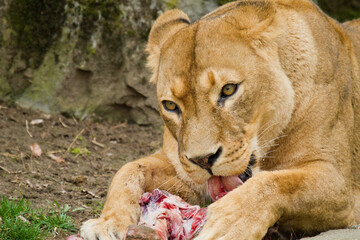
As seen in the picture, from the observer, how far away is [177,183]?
4.86 m

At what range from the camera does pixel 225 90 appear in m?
4.06

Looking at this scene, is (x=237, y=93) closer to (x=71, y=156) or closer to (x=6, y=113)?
(x=71, y=156)

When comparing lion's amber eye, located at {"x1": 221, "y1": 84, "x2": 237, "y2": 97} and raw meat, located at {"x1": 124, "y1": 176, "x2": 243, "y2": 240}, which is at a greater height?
lion's amber eye, located at {"x1": 221, "y1": 84, "x2": 237, "y2": 97}

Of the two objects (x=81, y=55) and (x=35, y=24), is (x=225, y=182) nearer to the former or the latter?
(x=81, y=55)

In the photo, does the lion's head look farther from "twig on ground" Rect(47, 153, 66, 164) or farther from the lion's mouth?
"twig on ground" Rect(47, 153, 66, 164)

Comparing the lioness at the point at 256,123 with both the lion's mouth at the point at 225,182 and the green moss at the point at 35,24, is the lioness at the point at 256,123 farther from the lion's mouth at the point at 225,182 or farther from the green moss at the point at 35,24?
the green moss at the point at 35,24

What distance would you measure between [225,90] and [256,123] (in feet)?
1.12

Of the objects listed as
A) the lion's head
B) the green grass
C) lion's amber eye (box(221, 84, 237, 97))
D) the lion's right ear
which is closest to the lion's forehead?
the lion's head

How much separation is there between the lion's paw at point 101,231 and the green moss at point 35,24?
3.21m

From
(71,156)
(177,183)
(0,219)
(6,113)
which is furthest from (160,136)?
(0,219)

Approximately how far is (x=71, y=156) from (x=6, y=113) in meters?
1.01

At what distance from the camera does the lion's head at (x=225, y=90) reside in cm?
396

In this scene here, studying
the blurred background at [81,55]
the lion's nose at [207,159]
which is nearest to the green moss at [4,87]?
the blurred background at [81,55]

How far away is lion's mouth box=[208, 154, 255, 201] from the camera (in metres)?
4.10
